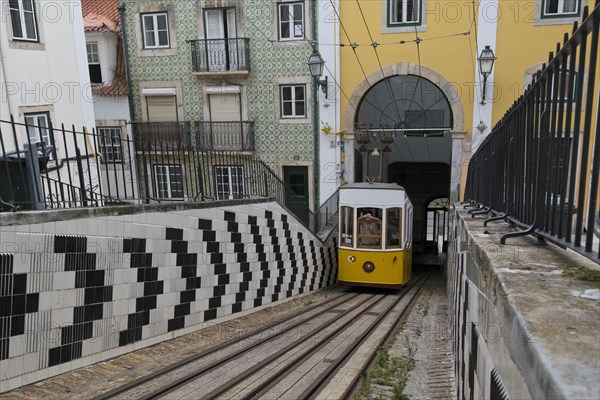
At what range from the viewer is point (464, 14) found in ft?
40.3

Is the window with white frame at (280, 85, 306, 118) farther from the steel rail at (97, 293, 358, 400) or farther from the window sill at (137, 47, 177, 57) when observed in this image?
the steel rail at (97, 293, 358, 400)

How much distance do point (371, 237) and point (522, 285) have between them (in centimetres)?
859

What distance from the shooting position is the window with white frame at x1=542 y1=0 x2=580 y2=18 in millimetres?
11555

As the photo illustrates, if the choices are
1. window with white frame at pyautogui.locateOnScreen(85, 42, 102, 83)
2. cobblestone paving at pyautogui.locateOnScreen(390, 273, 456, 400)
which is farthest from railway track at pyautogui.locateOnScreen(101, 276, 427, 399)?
window with white frame at pyautogui.locateOnScreen(85, 42, 102, 83)

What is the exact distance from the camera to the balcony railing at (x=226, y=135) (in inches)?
563

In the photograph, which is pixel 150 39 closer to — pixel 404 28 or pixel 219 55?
pixel 219 55

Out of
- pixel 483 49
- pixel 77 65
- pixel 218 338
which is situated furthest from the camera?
pixel 483 49

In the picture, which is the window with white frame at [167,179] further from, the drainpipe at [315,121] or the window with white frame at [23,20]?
the drainpipe at [315,121]

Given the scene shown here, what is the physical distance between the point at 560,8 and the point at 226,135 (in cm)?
1089

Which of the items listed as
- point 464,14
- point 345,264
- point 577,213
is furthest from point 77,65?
point 577,213

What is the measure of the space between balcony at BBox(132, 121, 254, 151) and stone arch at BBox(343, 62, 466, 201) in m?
3.56

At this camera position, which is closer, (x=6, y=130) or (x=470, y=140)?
(x=6, y=130)

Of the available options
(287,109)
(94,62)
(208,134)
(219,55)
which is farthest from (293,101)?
(94,62)

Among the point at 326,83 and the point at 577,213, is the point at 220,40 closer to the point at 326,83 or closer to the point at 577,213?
the point at 326,83
